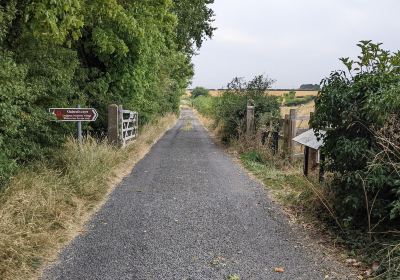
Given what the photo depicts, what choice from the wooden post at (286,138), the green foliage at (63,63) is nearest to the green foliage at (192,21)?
the green foliage at (63,63)

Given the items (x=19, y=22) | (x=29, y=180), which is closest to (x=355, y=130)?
(x=29, y=180)

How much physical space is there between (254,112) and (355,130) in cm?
1038

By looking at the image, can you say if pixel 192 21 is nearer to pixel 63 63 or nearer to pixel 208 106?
pixel 63 63

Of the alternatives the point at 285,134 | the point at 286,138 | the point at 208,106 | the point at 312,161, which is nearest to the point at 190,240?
the point at 312,161

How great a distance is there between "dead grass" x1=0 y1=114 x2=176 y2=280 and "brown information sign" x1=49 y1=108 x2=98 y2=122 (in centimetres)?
62

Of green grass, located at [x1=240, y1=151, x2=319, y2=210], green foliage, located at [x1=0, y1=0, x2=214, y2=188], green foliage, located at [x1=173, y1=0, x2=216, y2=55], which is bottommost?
→ green grass, located at [x1=240, y1=151, x2=319, y2=210]

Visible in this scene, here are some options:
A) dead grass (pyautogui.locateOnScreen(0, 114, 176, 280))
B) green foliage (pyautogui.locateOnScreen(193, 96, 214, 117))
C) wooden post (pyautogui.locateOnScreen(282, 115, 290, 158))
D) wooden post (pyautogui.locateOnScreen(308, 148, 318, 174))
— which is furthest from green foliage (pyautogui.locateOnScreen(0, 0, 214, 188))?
green foliage (pyautogui.locateOnScreen(193, 96, 214, 117))

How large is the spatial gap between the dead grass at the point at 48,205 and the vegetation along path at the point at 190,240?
0.22m

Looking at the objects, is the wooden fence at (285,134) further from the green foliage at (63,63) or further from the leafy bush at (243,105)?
the green foliage at (63,63)

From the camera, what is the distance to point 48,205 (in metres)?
5.60

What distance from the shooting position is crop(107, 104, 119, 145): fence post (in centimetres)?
1248

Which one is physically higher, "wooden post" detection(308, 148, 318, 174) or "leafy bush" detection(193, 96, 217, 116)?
"leafy bush" detection(193, 96, 217, 116)

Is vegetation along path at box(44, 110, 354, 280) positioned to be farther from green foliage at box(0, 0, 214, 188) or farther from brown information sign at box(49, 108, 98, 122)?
brown information sign at box(49, 108, 98, 122)

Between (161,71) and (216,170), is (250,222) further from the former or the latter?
(161,71)
